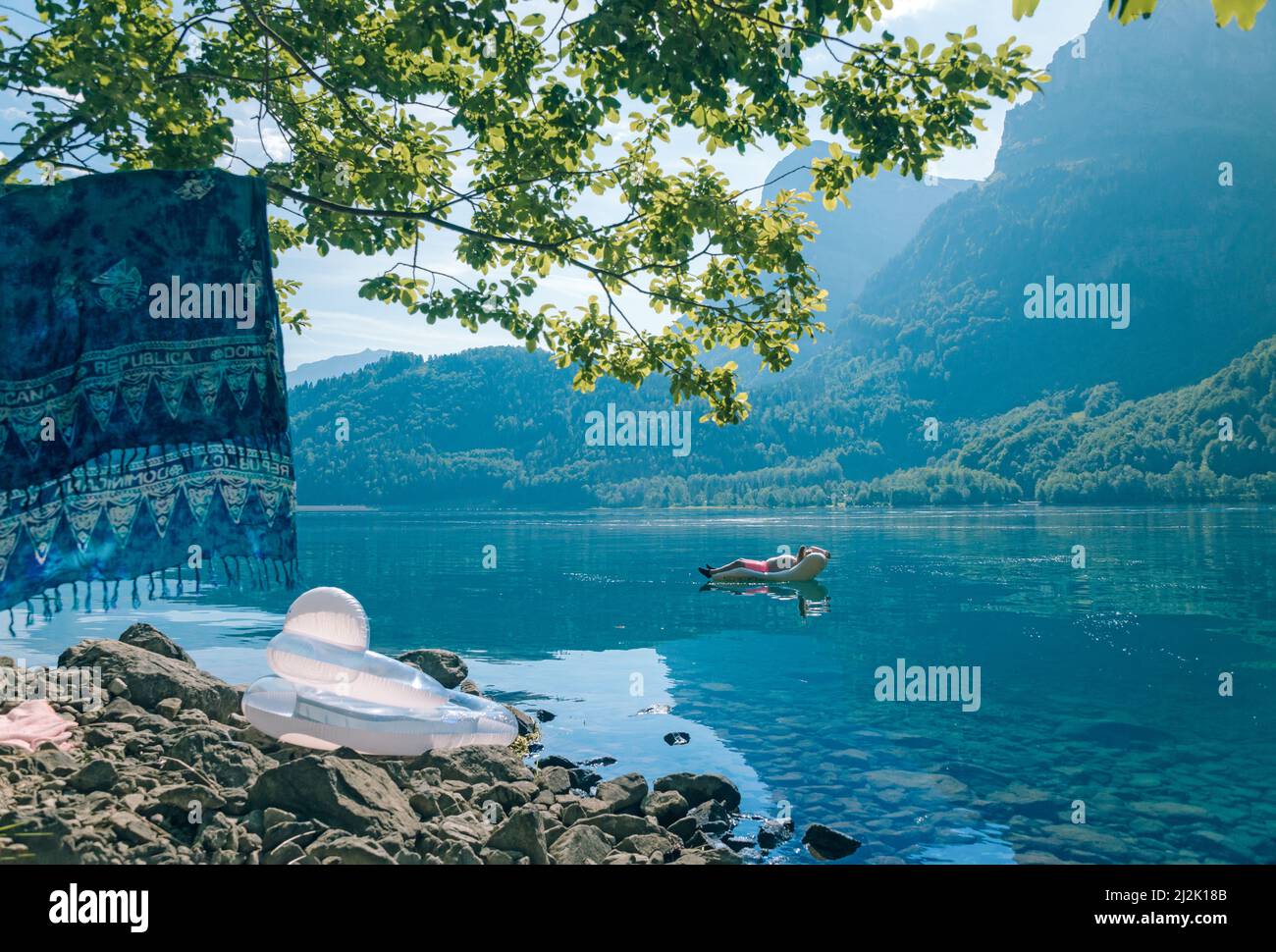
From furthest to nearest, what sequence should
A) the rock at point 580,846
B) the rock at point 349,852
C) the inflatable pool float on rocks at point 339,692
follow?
the rock at point 580,846 → the inflatable pool float on rocks at point 339,692 → the rock at point 349,852

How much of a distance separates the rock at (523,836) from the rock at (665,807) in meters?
3.00

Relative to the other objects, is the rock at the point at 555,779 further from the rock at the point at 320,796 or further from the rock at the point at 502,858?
the rock at the point at 320,796

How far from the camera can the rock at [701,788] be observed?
1223cm

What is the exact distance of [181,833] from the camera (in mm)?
7156

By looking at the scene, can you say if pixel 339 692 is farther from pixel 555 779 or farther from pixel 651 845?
pixel 555 779

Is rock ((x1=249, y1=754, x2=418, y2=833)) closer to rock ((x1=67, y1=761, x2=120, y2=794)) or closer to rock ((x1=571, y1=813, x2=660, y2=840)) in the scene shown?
rock ((x1=67, y1=761, x2=120, y2=794))

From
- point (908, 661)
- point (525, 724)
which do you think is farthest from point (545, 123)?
Result: point (908, 661)

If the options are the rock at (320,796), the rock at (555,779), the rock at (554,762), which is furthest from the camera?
the rock at (554,762)

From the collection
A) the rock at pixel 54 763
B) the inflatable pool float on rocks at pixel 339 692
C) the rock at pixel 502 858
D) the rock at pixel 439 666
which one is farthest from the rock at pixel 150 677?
the rock at pixel 439 666

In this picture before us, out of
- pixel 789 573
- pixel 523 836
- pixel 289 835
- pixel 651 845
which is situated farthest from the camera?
pixel 789 573

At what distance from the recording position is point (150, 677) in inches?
430

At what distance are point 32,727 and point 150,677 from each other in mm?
2397

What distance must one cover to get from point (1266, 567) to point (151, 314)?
60.6 meters

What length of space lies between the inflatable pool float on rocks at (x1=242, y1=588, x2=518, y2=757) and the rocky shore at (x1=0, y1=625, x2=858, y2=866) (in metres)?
0.35
